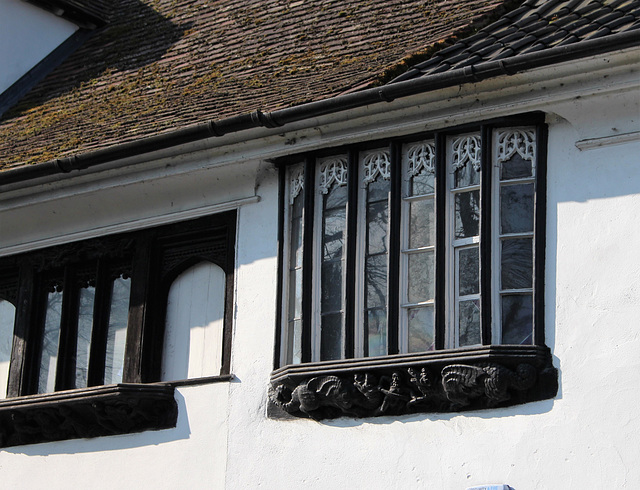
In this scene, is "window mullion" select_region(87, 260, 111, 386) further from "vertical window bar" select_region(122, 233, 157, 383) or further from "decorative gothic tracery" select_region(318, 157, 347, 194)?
A: "decorative gothic tracery" select_region(318, 157, 347, 194)

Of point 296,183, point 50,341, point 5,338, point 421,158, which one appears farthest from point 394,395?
point 5,338

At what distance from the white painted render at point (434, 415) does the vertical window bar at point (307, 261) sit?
0.31 m

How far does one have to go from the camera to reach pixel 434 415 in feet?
33.7

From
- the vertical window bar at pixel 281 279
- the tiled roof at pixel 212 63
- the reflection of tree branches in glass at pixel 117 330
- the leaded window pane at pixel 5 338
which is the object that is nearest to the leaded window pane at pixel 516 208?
the tiled roof at pixel 212 63

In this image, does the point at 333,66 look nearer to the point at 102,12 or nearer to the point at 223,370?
the point at 223,370

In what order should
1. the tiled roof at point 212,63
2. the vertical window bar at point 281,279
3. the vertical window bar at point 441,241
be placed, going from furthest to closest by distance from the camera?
1. the tiled roof at point 212,63
2. the vertical window bar at point 281,279
3. the vertical window bar at point 441,241

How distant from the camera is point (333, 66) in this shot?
12250 mm

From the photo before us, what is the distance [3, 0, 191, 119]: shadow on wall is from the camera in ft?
49.2

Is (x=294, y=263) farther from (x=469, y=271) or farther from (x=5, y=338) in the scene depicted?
(x=5, y=338)

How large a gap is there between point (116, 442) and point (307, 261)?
2.35m

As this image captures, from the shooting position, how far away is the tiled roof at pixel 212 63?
12.1 m

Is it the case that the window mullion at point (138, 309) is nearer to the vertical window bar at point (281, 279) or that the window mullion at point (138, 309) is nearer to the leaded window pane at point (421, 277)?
the vertical window bar at point (281, 279)

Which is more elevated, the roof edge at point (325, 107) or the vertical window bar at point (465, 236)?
the roof edge at point (325, 107)

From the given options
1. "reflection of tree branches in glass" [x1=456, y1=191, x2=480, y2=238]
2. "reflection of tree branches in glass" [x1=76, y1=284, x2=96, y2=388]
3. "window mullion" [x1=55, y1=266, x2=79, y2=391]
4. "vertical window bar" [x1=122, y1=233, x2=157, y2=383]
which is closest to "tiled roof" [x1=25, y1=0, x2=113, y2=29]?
"window mullion" [x1=55, y1=266, x2=79, y2=391]
